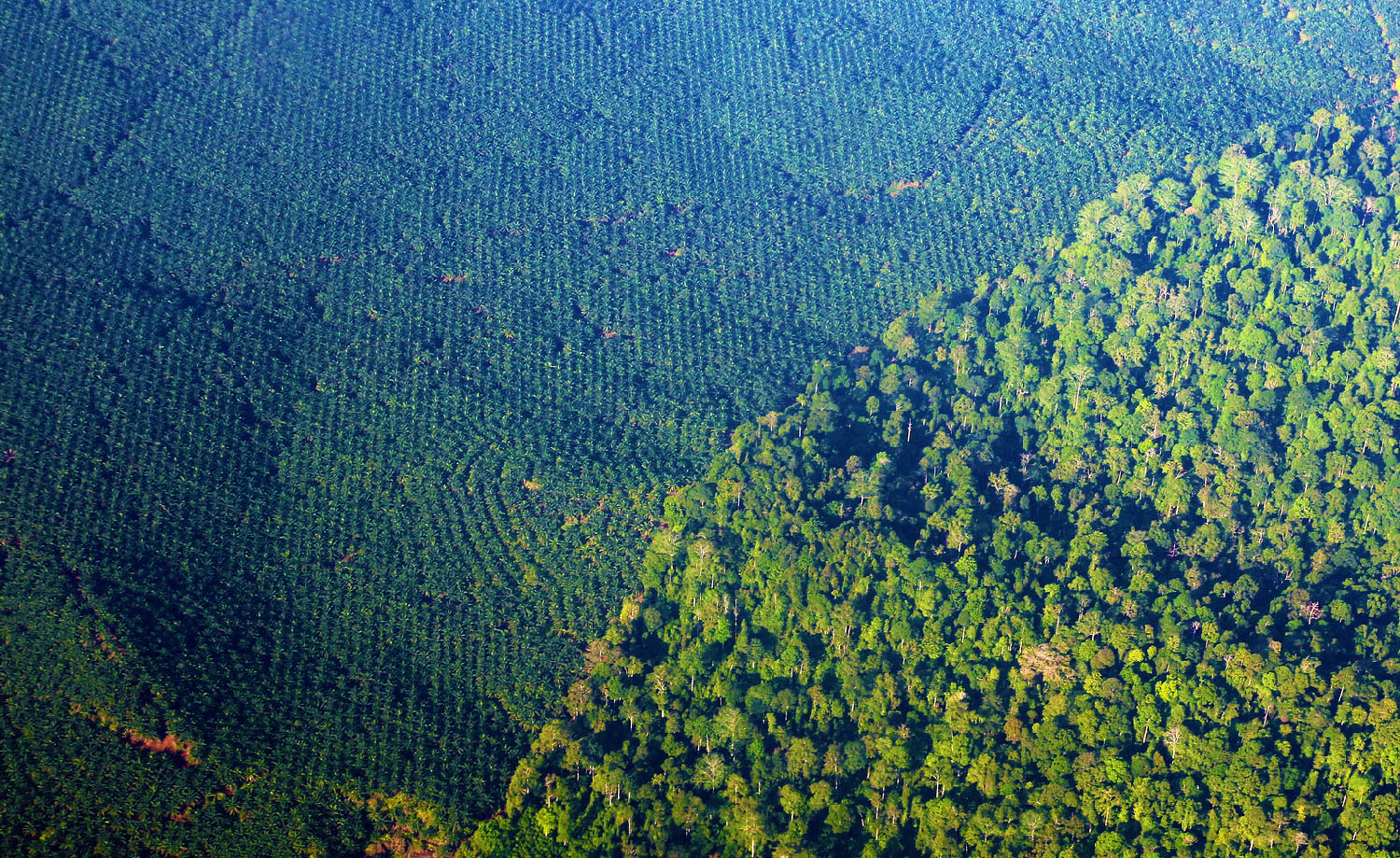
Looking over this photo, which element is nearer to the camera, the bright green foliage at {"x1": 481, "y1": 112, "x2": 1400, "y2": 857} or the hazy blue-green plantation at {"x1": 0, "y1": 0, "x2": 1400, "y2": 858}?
the bright green foliage at {"x1": 481, "y1": 112, "x2": 1400, "y2": 857}

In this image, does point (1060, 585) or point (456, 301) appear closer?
point (1060, 585)

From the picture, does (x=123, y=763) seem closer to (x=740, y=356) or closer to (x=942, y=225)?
(x=740, y=356)

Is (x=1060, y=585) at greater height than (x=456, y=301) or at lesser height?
greater

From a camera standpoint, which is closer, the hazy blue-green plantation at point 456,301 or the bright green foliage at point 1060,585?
the bright green foliage at point 1060,585
